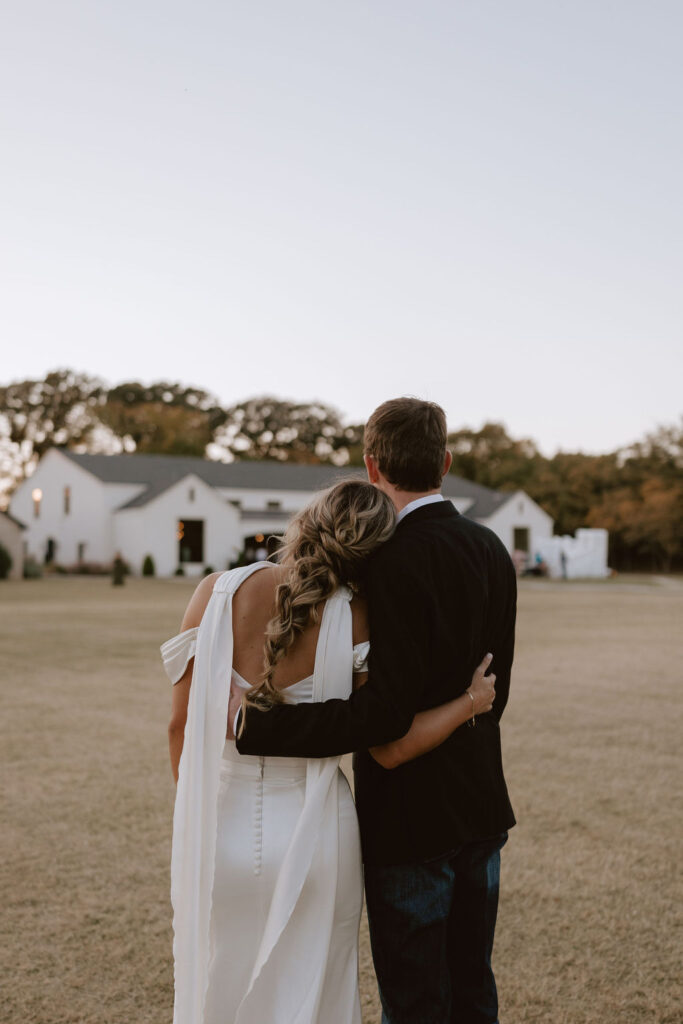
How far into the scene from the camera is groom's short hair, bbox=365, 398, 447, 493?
198cm

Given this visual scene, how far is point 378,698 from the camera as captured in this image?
6.09 feet

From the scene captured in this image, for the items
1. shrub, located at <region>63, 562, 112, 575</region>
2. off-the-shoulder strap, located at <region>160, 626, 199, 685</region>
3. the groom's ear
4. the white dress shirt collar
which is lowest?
shrub, located at <region>63, 562, 112, 575</region>

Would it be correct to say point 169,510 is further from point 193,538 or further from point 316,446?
point 316,446

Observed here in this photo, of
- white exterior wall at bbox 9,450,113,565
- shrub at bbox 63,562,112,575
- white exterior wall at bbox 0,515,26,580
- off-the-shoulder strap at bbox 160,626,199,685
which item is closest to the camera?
off-the-shoulder strap at bbox 160,626,199,685

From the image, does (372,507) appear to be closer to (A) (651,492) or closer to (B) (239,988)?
(B) (239,988)

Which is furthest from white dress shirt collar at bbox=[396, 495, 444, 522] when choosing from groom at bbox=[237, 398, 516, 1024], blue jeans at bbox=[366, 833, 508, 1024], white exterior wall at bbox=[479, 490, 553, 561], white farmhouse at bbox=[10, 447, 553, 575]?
white exterior wall at bbox=[479, 490, 553, 561]

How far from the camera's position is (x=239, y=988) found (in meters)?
2.01

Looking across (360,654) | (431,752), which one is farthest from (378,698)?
(431,752)

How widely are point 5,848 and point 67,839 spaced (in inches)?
13.0

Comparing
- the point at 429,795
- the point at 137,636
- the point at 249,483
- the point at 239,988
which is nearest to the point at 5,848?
the point at 239,988

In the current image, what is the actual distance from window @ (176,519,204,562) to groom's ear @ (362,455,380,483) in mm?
41257

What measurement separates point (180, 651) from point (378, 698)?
0.55 metres

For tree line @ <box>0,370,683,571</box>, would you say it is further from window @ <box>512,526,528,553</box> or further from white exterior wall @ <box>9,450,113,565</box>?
white exterior wall @ <box>9,450,113,565</box>

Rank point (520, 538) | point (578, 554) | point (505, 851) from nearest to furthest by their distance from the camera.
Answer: point (505, 851), point (578, 554), point (520, 538)
